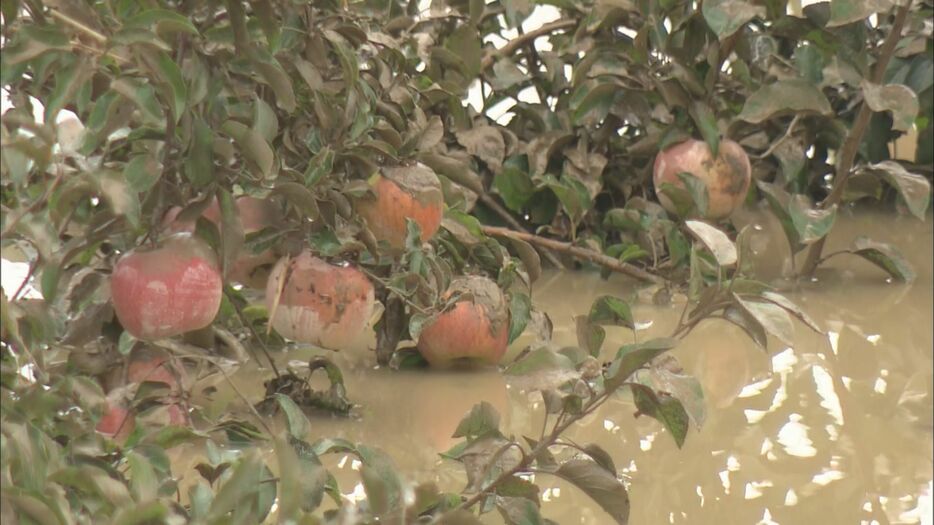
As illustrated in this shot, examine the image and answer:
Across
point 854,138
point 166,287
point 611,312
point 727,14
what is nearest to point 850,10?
point 727,14

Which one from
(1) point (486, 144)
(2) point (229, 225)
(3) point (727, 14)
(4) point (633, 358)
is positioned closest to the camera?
(4) point (633, 358)

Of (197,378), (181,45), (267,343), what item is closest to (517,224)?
(267,343)

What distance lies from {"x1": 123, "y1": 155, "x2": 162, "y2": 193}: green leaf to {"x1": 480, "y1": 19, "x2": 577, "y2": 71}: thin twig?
1.17 meters

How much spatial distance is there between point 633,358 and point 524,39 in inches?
52.7

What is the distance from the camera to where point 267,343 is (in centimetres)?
185

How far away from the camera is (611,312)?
126 cm

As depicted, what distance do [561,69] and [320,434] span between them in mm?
928

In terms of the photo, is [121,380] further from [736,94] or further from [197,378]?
[736,94]

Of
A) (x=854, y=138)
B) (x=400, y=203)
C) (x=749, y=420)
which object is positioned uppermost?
(x=400, y=203)

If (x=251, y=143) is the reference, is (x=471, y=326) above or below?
below

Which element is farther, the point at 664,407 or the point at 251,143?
the point at 251,143

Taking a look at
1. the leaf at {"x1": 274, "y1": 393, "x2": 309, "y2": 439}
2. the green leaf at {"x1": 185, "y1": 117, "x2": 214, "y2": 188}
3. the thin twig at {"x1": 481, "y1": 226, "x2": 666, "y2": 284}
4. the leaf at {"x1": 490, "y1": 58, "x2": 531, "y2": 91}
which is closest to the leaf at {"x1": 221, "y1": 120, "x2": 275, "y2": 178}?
the green leaf at {"x1": 185, "y1": 117, "x2": 214, "y2": 188}

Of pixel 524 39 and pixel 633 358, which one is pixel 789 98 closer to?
pixel 524 39

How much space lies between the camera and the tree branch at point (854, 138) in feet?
6.33
